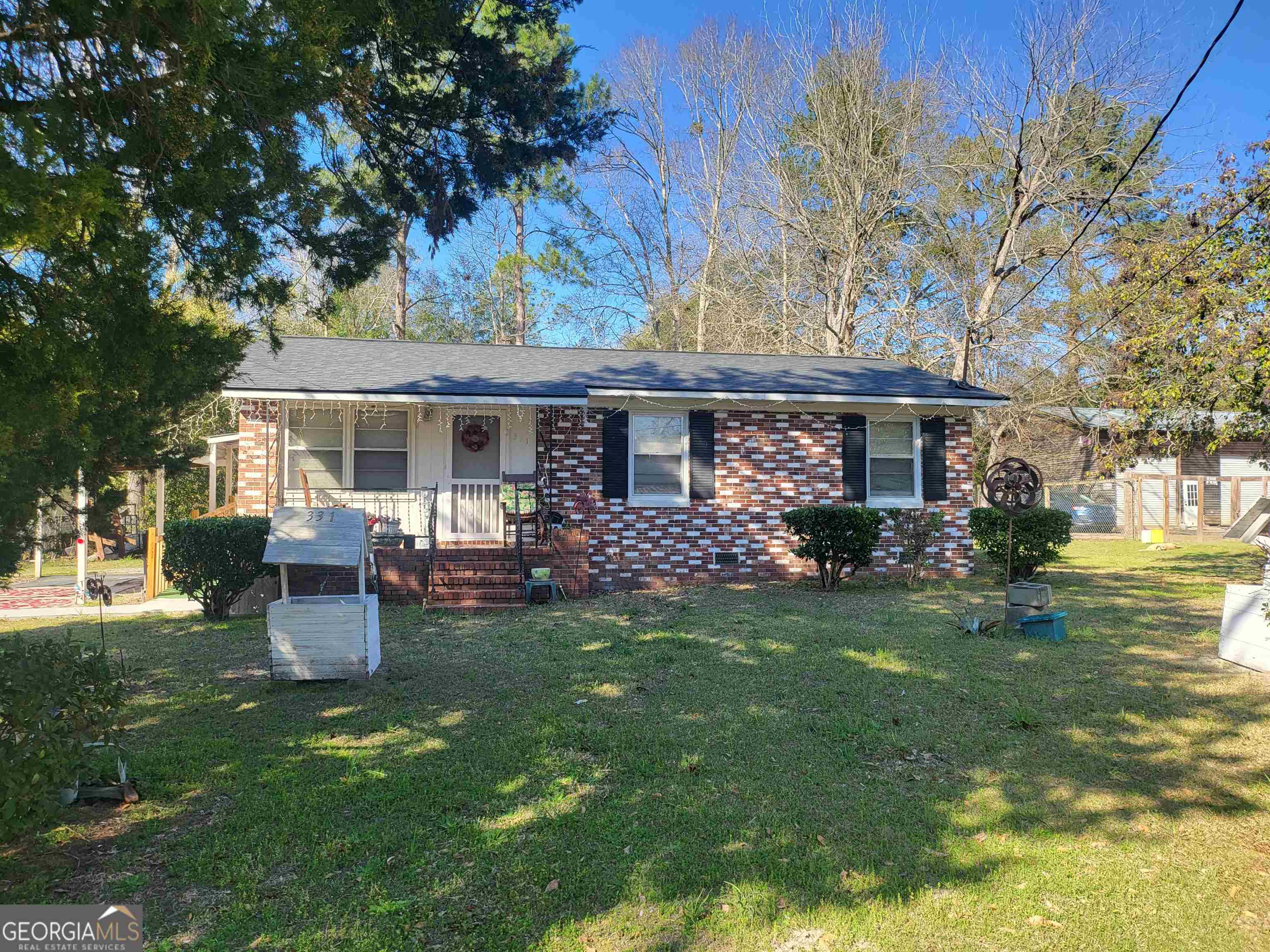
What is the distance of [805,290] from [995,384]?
21.6ft

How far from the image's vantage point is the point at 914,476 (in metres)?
13.8

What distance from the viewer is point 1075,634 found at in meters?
8.39

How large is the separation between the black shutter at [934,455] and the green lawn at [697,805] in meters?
5.98

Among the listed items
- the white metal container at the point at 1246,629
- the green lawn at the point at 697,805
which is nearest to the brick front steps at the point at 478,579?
the green lawn at the point at 697,805

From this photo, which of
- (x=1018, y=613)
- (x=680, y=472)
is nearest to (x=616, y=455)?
(x=680, y=472)

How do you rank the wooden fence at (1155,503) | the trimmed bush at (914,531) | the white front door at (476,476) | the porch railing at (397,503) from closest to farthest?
the porch railing at (397,503)
the trimmed bush at (914,531)
the white front door at (476,476)
the wooden fence at (1155,503)

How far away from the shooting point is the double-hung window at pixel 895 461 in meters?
13.7

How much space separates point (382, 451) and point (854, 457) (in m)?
8.15

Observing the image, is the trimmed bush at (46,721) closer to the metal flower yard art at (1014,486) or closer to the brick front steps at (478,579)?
the brick front steps at (478,579)

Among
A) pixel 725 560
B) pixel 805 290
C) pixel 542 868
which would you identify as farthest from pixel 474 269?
pixel 542 868

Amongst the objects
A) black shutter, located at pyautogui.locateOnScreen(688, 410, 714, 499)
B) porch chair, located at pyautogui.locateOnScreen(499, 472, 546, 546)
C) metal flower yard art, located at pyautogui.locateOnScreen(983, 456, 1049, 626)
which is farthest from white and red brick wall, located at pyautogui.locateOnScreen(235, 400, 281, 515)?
metal flower yard art, located at pyautogui.locateOnScreen(983, 456, 1049, 626)

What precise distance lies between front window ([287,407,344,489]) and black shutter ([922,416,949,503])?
33.0 feet

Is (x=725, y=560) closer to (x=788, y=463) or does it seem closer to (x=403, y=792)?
(x=788, y=463)

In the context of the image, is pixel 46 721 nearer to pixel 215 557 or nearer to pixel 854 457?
pixel 215 557
